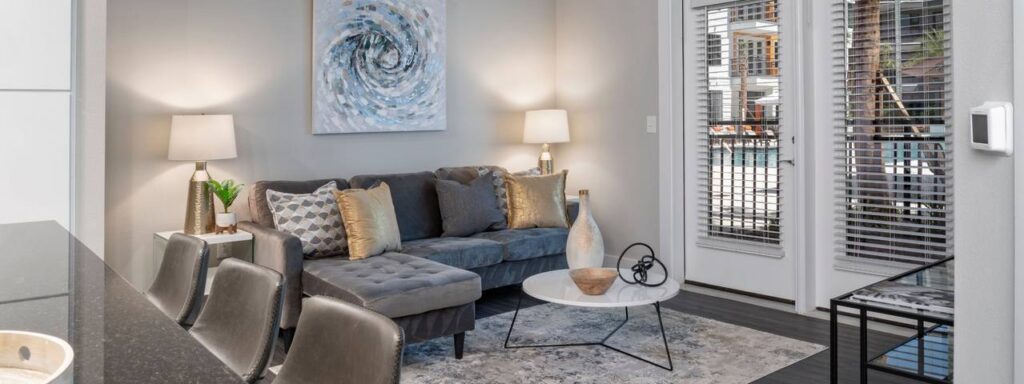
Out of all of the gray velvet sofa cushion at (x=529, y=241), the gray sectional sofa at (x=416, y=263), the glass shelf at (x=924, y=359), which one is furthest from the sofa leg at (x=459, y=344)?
the glass shelf at (x=924, y=359)

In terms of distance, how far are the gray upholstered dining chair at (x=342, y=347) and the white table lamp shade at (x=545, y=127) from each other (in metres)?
4.61

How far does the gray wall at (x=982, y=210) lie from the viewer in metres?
1.83

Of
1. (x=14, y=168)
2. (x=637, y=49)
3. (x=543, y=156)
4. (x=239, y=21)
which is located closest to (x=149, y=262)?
(x=14, y=168)

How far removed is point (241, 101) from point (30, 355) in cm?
386

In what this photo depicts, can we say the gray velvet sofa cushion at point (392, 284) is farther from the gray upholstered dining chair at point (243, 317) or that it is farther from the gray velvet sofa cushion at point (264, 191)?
the gray upholstered dining chair at point (243, 317)

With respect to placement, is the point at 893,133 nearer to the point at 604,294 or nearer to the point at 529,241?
the point at 604,294

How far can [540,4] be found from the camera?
6.37m

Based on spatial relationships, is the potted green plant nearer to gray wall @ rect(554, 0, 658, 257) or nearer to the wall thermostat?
gray wall @ rect(554, 0, 658, 257)

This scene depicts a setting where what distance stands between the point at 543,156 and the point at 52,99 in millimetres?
3450

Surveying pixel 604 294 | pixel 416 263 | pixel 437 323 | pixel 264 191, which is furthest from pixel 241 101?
pixel 604 294

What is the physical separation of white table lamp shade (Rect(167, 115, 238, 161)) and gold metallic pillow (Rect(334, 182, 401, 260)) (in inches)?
26.3

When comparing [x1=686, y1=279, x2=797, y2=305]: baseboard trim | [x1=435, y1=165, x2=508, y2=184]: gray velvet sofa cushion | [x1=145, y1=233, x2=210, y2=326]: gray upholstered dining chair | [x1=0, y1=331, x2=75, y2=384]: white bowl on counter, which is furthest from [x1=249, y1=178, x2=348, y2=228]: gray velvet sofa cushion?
[x1=0, y1=331, x2=75, y2=384]: white bowl on counter

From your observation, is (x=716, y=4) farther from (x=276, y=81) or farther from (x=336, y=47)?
(x=276, y=81)

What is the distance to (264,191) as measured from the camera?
4531 millimetres
